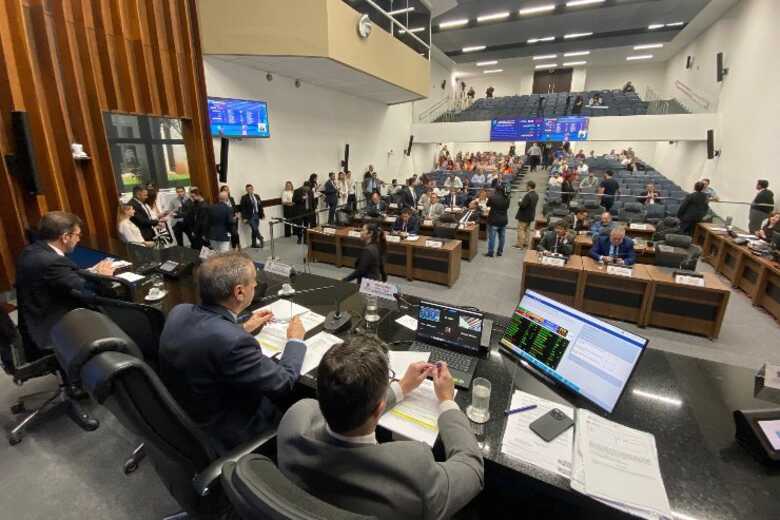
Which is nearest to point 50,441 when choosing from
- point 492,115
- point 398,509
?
point 398,509

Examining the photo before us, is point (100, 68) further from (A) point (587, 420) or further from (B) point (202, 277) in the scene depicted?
(A) point (587, 420)

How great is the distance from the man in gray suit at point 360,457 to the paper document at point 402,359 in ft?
2.09

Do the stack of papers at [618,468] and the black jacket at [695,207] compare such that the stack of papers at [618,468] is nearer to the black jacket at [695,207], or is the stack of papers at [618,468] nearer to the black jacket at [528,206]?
the black jacket at [528,206]

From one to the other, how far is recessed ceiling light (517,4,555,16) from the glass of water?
1278 centimetres

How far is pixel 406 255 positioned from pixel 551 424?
4213mm

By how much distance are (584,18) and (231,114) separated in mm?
11395

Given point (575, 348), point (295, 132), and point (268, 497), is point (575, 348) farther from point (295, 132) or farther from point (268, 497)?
point (295, 132)

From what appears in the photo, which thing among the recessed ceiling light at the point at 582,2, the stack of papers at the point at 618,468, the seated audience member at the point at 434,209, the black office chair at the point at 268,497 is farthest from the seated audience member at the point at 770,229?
the recessed ceiling light at the point at 582,2

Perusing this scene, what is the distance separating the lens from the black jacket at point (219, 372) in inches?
55.5

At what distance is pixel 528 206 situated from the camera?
266 inches

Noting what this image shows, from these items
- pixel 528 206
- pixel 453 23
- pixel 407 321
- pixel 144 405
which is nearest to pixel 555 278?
pixel 528 206

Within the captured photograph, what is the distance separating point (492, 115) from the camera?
43.1ft

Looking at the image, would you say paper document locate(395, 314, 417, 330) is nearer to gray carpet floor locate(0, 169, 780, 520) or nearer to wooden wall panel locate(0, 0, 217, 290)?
gray carpet floor locate(0, 169, 780, 520)

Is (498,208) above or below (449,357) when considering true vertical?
above
